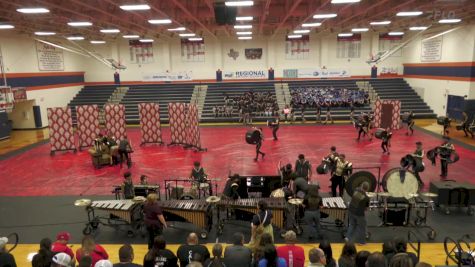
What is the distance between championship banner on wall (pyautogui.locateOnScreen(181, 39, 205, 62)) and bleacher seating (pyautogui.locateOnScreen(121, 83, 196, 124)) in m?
2.58

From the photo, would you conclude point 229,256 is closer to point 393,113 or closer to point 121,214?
point 121,214

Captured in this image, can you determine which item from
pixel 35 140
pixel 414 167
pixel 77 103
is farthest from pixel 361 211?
pixel 77 103

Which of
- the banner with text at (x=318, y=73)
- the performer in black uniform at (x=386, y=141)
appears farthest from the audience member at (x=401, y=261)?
the banner with text at (x=318, y=73)

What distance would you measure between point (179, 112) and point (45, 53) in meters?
15.6

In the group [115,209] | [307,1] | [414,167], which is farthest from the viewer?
[307,1]

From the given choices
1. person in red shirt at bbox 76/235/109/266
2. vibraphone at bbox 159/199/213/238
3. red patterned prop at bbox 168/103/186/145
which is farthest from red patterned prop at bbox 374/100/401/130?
person in red shirt at bbox 76/235/109/266

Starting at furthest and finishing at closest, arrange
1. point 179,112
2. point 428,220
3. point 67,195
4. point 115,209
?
point 179,112
point 67,195
point 428,220
point 115,209

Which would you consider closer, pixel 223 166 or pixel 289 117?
pixel 223 166

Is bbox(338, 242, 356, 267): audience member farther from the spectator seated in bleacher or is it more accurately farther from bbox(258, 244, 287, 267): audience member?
the spectator seated in bleacher

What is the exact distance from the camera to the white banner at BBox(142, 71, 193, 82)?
34375 mm

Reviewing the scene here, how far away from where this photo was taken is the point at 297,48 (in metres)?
33.8

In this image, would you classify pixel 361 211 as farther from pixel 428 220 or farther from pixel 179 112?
pixel 179 112

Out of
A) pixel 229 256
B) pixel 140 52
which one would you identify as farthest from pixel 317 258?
pixel 140 52

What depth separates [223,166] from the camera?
618 inches
